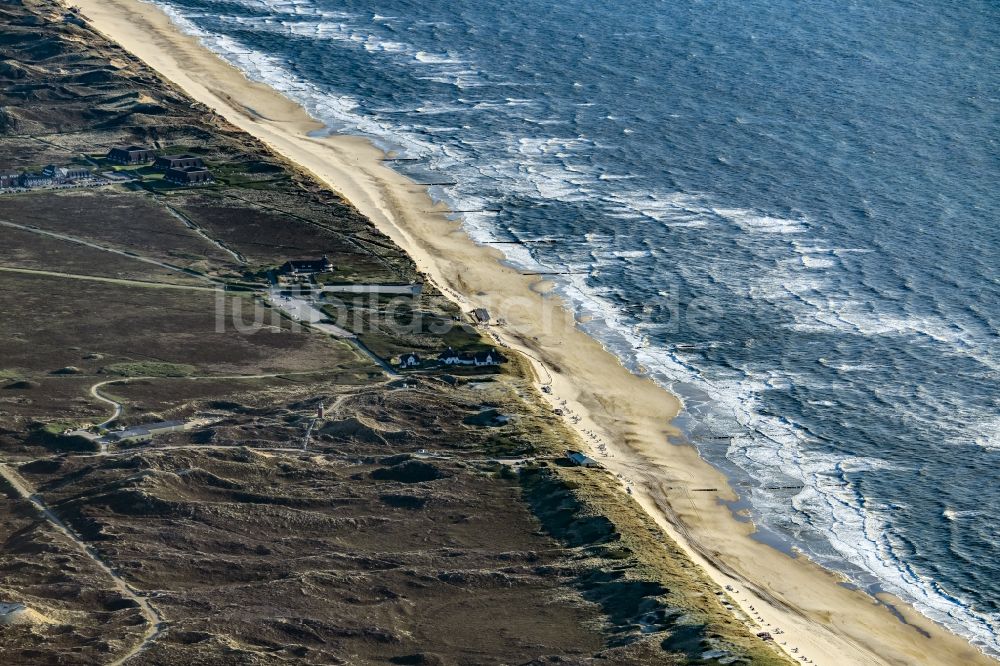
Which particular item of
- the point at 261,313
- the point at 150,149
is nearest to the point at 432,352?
the point at 261,313

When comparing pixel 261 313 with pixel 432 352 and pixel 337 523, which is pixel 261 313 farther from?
pixel 337 523

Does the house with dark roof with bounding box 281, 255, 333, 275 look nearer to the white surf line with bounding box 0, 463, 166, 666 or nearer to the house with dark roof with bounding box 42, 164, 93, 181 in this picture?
the house with dark roof with bounding box 42, 164, 93, 181

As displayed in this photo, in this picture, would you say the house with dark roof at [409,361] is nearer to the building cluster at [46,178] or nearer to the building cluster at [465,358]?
the building cluster at [465,358]

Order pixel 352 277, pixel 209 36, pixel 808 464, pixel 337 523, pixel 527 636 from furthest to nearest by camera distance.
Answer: pixel 209 36 → pixel 352 277 → pixel 808 464 → pixel 337 523 → pixel 527 636

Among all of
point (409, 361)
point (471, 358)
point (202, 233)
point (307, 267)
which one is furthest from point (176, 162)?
point (471, 358)

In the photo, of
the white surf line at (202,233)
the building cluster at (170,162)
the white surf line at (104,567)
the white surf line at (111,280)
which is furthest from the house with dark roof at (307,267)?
the white surf line at (104,567)

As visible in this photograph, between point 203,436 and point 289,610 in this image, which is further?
point 203,436

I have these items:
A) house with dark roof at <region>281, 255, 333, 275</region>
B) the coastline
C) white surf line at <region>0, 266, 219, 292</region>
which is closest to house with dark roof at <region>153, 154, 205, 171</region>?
the coastline
